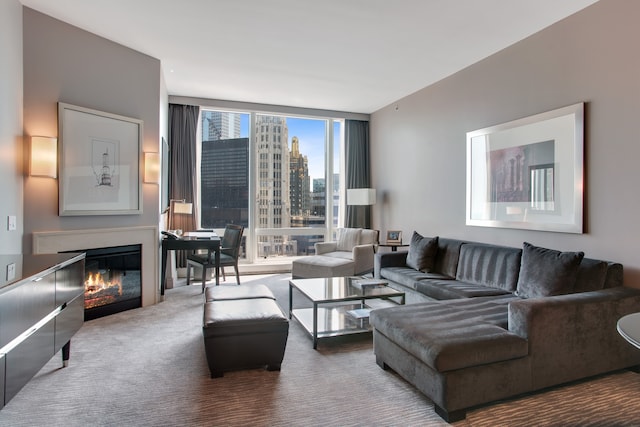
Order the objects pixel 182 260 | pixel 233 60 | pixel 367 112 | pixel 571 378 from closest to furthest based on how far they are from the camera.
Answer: pixel 571 378, pixel 233 60, pixel 182 260, pixel 367 112

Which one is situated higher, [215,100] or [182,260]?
[215,100]

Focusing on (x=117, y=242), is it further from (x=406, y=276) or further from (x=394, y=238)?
(x=394, y=238)

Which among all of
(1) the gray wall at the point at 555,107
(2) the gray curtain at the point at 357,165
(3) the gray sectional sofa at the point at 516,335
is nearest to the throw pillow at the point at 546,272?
(3) the gray sectional sofa at the point at 516,335

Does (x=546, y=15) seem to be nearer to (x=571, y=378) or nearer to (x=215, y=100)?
(x=571, y=378)

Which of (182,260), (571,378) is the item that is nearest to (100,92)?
(182,260)

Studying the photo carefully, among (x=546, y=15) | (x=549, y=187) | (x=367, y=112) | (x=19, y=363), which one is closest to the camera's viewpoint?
(x=19, y=363)

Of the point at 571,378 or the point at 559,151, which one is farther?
the point at 559,151

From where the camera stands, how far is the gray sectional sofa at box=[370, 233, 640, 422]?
2.13 metres

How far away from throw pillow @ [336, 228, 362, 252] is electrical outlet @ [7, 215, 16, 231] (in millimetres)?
4110

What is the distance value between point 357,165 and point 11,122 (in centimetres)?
499

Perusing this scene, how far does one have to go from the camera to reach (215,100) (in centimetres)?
610

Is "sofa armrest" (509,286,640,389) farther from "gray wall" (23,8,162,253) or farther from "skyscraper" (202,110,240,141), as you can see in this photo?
Answer: "skyscraper" (202,110,240,141)

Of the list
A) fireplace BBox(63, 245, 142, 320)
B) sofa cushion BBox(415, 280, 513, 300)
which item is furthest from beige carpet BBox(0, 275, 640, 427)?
sofa cushion BBox(415, 280, 513, 300)

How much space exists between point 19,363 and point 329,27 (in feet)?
11.1
